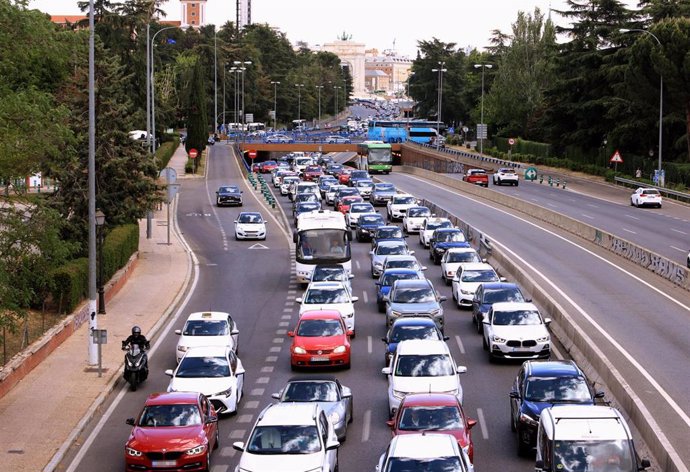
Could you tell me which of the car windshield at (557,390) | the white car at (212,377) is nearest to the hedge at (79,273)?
the white car at (212,377)

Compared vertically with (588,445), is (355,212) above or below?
below

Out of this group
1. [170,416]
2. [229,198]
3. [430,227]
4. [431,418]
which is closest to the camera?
[431,418]

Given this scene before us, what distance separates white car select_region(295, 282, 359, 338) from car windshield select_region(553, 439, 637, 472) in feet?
51.3

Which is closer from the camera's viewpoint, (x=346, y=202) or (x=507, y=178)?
(x=346, y=202)

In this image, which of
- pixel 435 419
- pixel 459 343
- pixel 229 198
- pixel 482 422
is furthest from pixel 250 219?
pixel 435 419

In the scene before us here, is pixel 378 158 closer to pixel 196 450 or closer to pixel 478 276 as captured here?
pixel 478 276

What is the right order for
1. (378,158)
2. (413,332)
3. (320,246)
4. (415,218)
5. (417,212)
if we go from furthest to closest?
(378,158) < (417,212) < (415,218) < (320,246) < (413,332)

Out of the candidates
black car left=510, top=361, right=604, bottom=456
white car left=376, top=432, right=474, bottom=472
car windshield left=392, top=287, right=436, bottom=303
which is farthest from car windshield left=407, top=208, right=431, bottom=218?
white car left=376, top=432, right=474, bottom=472

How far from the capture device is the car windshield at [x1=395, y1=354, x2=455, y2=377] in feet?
81.7

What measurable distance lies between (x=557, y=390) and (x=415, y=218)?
36.6 m

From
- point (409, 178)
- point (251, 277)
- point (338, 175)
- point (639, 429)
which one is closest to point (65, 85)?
point (251, 277)

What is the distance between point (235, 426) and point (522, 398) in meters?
6.17

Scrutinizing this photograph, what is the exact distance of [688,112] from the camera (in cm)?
8019

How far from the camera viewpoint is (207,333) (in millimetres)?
30250
